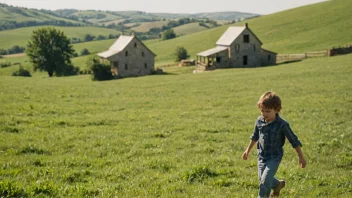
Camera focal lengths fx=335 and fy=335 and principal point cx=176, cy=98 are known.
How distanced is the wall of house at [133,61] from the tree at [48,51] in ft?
58.6

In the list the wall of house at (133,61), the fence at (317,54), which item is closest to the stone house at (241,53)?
the fence at (317,54)

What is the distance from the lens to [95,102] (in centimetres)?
2766

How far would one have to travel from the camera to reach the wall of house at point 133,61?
76312 mm

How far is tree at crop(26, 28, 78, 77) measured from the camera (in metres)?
83.8

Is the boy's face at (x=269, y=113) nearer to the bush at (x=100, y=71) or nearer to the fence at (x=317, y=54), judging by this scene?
the bush at (x=100, y=71)

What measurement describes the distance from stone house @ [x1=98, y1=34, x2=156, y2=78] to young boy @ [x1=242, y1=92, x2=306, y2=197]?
228ft

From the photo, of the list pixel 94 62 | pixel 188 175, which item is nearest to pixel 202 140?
pixel 188 175

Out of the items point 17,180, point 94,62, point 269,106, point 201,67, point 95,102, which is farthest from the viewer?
point 201,67

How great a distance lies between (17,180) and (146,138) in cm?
728

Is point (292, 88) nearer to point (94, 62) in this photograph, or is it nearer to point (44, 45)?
point (94, 62)

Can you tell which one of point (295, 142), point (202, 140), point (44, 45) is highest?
point (44, 45)

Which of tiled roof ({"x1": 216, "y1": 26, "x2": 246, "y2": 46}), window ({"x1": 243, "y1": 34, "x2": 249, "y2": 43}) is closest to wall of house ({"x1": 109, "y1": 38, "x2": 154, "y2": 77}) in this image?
tiled roof ({"x1": 216, "y1": 26, "x2": 246, "y2": 46})

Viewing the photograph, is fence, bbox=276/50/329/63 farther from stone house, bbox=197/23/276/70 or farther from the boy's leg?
the boy's leg

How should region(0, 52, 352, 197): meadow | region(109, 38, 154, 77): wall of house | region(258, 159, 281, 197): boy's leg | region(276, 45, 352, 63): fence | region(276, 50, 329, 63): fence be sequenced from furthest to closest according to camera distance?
1. region(109, 38, 154, 77): wall of house
2. region(276, 50, 329, 63): fence
3. region(276, 45, 352, 63): fence
4. region(0, 52, 352, 197): meadow
5. region(258, 159, 281, 197): boy's leg
